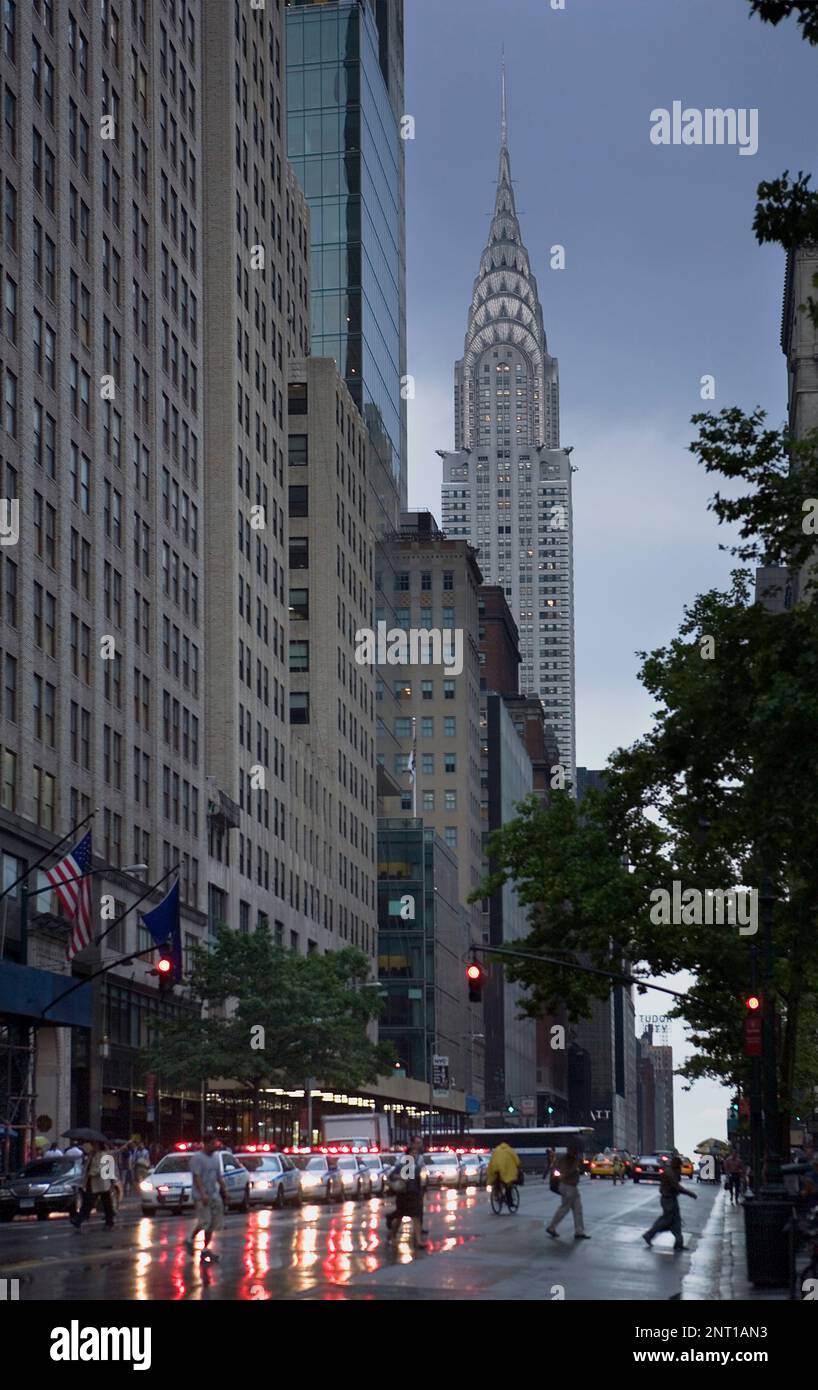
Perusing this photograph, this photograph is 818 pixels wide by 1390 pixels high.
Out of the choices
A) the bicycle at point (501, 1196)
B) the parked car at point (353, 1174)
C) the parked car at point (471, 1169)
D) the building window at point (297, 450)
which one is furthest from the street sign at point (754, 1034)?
the building window at point (297, 450)

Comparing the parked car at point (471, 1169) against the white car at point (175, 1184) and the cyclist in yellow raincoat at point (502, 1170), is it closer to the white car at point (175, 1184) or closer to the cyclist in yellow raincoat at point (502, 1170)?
the cyclist in yellow raincoat at point (502, 1170)

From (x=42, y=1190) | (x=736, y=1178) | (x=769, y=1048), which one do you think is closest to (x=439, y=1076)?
(x=736, y=1178)

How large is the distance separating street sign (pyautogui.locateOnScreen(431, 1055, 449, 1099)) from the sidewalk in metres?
89.5

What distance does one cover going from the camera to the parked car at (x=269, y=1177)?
52656 millimetres

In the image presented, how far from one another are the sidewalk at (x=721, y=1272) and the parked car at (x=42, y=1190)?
50.0 ft

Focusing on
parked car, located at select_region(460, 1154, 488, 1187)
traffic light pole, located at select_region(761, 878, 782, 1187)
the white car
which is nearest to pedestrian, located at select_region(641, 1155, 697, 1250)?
traffic light pole, located at select_region(761, 878, 782, 1187)

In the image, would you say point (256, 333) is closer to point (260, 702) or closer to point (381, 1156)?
point (260, 702)

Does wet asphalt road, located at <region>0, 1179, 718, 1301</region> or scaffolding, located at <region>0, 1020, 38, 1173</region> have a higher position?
scaffolding, located at <region>0, 1020, 38, 1173</region>

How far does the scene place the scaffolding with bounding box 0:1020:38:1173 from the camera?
57031 millimetres

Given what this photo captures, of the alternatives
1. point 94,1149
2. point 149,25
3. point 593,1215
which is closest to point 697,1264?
point 94,1149

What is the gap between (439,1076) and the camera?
143375mm

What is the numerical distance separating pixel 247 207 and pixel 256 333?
20.1 feet

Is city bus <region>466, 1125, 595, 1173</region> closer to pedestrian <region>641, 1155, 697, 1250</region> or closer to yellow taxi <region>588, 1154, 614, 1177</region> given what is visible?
yellow taxi <region>588, 1154, 614, 1177</region>

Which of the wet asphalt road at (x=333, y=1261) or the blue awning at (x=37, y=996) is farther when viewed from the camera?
the blue awning at (x=37, y=996)
